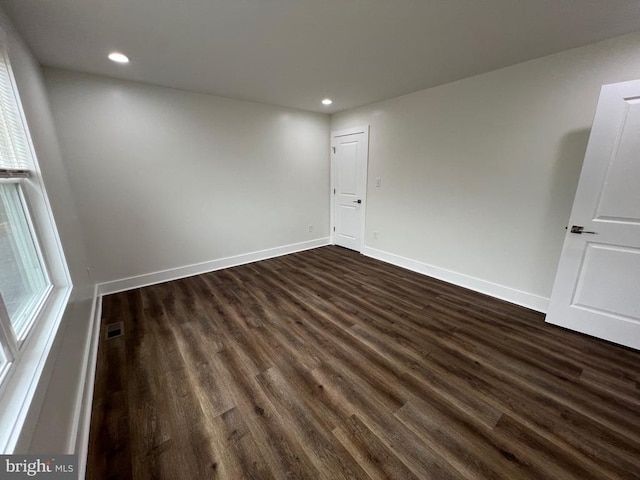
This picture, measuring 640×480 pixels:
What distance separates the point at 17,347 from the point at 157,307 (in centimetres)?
174

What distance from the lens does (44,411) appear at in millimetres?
1014

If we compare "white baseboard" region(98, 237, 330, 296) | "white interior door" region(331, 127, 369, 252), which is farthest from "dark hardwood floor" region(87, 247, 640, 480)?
"white interior door" region(331, 127, 369, 252)

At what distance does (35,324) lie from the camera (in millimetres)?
1316

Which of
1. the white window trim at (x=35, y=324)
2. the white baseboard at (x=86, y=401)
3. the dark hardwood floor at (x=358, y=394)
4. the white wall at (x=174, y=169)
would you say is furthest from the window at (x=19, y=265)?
the white wall at (x=174, y=169)

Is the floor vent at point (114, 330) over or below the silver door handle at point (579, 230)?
below

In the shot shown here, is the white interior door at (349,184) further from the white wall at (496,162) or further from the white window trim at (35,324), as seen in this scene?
the white window trim at (35,324)

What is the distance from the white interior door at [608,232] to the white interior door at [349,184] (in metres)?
2.60

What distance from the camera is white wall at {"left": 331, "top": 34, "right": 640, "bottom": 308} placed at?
7.39 ft

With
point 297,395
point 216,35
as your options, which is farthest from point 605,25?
point 297,395

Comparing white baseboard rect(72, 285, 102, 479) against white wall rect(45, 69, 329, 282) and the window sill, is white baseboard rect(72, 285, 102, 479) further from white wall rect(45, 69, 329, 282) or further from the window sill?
white wall rect(45, 69, 329, 282)

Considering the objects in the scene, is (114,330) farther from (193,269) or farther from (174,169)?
(174,169)

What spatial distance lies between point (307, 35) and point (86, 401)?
9.43 feet

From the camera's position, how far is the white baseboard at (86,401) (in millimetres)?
1254

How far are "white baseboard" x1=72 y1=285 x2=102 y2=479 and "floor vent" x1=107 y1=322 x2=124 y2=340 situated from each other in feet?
0.25
